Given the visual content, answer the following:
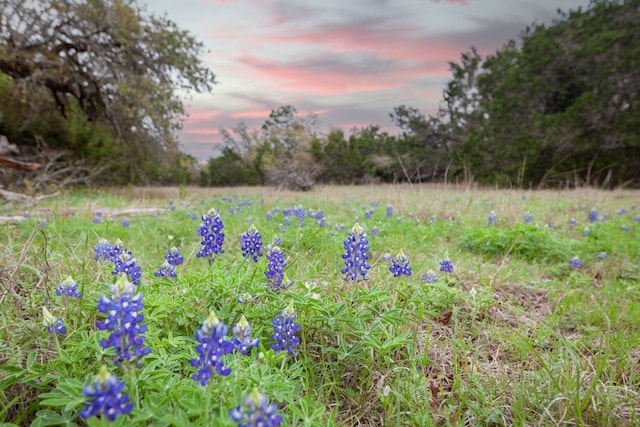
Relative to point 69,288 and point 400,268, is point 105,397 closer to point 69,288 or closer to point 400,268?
point 69,288

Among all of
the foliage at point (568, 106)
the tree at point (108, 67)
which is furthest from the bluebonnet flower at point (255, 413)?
the foliage at point (568, 106)

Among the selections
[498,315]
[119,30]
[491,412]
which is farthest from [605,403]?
[119,30]

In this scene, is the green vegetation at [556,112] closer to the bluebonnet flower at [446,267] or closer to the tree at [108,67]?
the tree at [108,67]

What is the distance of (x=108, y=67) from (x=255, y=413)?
45.6ft

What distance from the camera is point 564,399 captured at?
170 centimetres

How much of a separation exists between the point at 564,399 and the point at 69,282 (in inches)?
91.1

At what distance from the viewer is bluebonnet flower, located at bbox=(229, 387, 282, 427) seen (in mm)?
1027

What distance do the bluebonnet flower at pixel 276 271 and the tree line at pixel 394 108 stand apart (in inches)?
213

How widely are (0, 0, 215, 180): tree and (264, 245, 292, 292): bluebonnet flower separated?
1153cm

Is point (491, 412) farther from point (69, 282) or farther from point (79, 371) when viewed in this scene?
point (69, 282)

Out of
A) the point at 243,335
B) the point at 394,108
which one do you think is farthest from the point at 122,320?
the point at 394,108

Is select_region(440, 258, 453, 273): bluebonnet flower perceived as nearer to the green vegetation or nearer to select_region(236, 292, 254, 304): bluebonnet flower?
select_region(236, 292, 254, 304): bluebonnet flower

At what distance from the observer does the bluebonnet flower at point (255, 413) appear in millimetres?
1027

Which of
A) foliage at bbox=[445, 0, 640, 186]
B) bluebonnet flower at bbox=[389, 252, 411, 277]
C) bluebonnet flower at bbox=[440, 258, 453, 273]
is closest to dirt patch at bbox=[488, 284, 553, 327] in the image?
bluebonnet flower at bbox=[440, 258, 453, 273]
